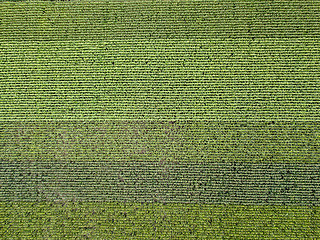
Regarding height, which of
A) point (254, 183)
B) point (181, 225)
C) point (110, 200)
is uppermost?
point (254, 183)

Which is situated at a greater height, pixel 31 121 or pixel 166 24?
pixel 166 24

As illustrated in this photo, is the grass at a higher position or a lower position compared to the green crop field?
lower

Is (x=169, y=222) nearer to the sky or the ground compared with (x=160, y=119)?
nearer to the ground

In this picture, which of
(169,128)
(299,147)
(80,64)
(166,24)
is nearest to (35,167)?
(80,64)

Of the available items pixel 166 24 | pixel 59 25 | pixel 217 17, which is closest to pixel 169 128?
pixel 166 24

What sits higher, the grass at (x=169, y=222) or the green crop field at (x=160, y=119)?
the green crop field at (x=160, y=119)

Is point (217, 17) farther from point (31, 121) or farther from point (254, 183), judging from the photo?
point (31, 121)

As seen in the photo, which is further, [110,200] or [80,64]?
[80,64]

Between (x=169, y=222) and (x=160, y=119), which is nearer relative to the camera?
(x=169, y=222)
